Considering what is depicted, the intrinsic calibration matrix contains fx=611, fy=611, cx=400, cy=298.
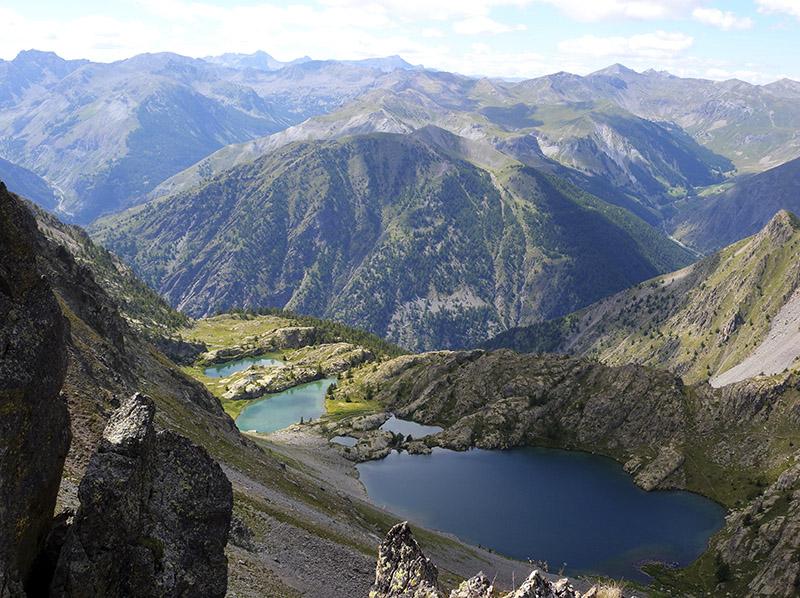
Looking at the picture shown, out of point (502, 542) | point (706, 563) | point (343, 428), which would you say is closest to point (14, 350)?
point (502, 542)

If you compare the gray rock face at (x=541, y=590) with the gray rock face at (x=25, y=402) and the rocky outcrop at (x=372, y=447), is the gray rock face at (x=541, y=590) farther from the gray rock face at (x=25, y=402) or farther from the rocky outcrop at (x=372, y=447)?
the rocky outcrop at (x=372, y=447)

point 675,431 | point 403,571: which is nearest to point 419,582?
point 403,571

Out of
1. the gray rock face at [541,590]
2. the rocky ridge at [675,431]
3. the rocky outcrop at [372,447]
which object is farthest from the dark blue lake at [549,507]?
the gray rock face at [541,590]

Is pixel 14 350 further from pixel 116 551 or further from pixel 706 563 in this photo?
pixel 706 563

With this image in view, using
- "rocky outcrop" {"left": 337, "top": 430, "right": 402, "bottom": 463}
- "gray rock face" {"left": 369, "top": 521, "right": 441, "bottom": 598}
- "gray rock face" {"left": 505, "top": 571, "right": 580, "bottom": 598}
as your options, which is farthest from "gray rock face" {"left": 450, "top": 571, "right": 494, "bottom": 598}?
"rocky outcrop" {"left": 337, "top": 430, "right": 402, "bottom": 463}

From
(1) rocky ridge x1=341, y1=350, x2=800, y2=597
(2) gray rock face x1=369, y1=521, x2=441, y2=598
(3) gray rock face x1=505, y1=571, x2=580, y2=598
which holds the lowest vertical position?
(1) rocky ridge x1=341, y1=350, x2=800, y2=597

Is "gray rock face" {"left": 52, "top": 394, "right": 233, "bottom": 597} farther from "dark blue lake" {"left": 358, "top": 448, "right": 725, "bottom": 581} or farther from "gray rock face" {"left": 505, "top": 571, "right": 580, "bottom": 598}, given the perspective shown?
"dark blue lake" {"left": 358, "top": 448, "right": 725, "bottom": 581}
